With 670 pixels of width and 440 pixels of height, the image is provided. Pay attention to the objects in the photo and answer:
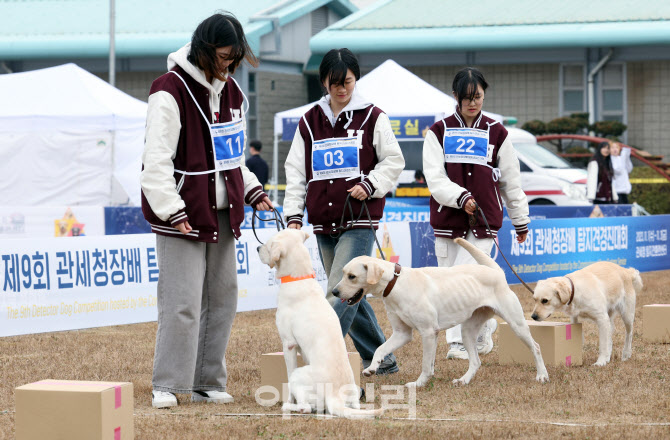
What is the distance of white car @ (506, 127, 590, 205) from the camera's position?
62.1 feet

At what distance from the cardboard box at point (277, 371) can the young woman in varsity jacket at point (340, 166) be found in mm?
473

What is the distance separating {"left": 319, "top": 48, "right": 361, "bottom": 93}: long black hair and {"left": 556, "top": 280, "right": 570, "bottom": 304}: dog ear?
7.01 ft

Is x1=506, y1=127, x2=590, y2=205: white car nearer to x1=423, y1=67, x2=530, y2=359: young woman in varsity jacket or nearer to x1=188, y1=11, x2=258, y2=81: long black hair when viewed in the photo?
x1=423, y1=67, x2=530, y2=359: young woman in varsity jacket

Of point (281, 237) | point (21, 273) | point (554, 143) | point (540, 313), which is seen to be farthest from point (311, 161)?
→ point (554, 143)

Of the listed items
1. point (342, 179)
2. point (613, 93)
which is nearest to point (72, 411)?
point (342, 179)

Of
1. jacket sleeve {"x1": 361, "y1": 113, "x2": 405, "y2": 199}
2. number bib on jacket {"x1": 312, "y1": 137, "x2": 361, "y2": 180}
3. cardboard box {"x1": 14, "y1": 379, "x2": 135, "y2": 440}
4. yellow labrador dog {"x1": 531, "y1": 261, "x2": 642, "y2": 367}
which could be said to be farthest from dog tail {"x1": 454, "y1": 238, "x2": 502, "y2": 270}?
cardboard box {"x1": 14, "y1": 379, "x2": 135, "y2": 440}

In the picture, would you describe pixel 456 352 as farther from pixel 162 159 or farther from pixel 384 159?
pixel 162 159

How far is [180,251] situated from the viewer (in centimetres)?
516

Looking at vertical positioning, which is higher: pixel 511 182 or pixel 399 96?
pixel 399 96

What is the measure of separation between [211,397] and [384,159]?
1.73 meters

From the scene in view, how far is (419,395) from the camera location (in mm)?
5727

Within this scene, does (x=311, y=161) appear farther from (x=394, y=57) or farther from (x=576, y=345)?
(x=394, y=57)

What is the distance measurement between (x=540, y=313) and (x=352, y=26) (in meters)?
20.8

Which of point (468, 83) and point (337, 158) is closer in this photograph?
point (337, 158)
